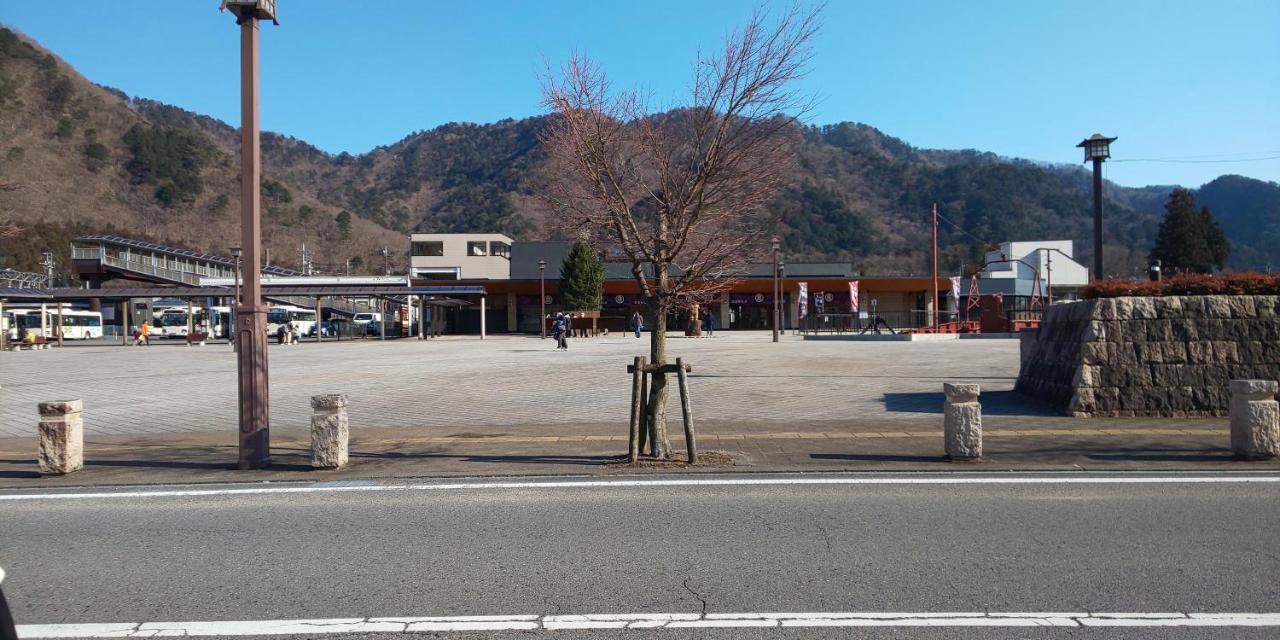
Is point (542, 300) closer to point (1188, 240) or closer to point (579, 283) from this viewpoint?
point (579, 283)

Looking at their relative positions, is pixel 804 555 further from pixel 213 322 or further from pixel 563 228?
pixel 213 322

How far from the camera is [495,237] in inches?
3359

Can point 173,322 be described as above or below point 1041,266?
below

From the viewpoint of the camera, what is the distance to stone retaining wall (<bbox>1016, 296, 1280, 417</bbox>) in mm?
12648

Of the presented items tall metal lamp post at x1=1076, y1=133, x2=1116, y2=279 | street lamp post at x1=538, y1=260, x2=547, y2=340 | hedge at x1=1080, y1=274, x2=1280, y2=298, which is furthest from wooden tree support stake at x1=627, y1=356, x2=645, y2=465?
street lamp post at x1=538, y1=260, x2=547, y2=340

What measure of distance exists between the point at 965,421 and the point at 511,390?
10.5 metres

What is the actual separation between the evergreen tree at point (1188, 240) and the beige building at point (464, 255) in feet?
190

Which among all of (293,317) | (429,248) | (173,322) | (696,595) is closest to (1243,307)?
(696,595)

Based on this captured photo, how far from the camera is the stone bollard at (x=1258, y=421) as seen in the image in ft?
30.0

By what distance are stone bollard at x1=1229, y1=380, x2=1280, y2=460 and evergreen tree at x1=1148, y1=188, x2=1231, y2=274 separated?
67003mm

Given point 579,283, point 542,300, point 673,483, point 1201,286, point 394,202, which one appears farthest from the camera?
point 394,202

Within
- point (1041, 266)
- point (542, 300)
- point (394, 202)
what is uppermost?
point (394, 202)

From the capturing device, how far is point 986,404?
1437 cm

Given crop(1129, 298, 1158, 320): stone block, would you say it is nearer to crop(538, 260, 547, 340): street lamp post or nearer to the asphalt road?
the asphalt road
